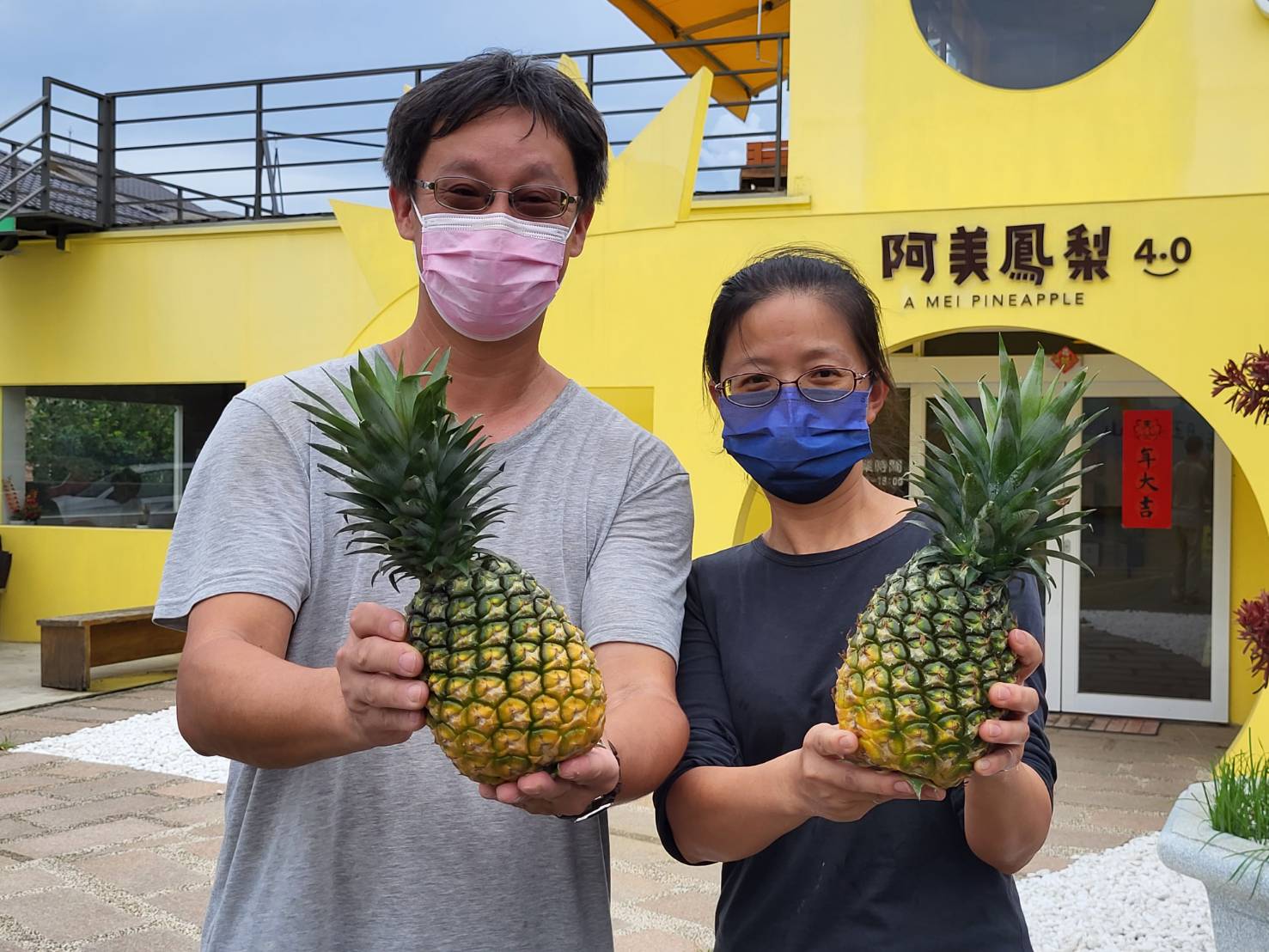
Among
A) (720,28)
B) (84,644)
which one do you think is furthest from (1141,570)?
(84,644)

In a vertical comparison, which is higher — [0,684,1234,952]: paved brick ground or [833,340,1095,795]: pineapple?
[833,340,1095,795]: pineapple

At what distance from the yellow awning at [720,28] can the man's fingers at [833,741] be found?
31.8 ft

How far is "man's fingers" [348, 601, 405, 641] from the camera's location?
5.38 feet

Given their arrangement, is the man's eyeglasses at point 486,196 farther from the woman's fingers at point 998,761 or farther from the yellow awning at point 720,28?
the yellow awning at point 720,28

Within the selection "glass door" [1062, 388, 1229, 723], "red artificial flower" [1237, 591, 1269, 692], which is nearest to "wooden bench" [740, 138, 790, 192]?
"glass door" [1062, 388, 1229, 723]

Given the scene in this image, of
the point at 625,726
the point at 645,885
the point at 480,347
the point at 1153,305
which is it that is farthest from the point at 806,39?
the point at 625,726

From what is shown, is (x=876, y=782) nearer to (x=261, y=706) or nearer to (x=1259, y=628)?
(x=261, y=706)

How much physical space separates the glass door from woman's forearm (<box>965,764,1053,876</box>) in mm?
8394

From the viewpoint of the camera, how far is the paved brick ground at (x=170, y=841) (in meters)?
5.27

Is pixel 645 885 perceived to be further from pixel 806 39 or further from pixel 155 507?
pixel 155 507

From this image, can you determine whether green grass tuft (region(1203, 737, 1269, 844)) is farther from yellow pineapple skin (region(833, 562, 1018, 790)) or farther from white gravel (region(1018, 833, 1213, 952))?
yellow pineapple skin (region(833, 562, 1018, 790))

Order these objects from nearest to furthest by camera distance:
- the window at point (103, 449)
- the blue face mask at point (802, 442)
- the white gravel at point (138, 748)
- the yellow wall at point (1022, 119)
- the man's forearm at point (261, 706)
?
1. the man's forearm at point (261, 706)
2. the blue face mask at point (802, 442)
3. the white gravel at point (138, 748)
4. the yellow wall at point (1022, 119)
5. the window at point (103, 449)

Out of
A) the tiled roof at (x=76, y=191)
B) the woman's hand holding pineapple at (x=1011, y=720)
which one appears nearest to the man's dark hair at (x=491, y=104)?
the woman's hand holding pineapple at (x=1011, y=720)

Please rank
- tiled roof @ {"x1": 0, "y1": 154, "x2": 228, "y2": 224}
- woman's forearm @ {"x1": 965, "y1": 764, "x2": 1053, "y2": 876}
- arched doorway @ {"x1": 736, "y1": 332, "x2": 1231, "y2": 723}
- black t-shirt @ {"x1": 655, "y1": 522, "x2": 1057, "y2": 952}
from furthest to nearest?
tiled roof @ {"x1": 0, "y1": 154, "x2": 228, "y2": 224} → arched doorway @ {"x1": 736, "y1": 332, "x2": 1231, "y2": 723} → black t-shirt @ {"x1": 655, "y1": 522, "x2": 1057, "y2": 952} → woman's forearm @ {"x1": 965, "y1": 764, "x2": 1053, "y2": 876}
